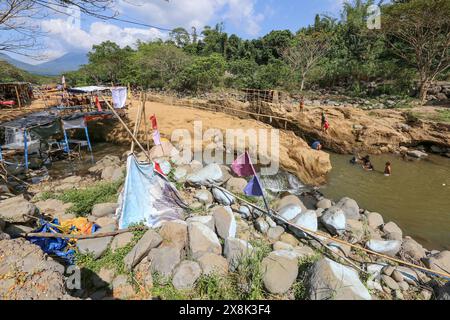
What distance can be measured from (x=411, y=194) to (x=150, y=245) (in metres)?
10.6

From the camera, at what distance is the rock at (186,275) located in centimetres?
384

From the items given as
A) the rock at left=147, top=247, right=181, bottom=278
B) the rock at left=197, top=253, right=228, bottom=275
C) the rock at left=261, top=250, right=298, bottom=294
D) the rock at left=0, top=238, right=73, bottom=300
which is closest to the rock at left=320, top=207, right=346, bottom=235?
the rock at left=261, top=250, right=298, bottom=294

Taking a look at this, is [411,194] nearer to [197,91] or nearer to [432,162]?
[432,162]

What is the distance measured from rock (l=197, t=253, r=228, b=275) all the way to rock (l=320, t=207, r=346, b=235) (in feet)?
10.1

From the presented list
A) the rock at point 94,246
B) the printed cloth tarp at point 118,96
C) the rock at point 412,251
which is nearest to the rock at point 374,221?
the rock at point 412,251

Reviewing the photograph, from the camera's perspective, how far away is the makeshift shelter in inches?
629

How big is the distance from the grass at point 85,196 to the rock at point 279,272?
402cm

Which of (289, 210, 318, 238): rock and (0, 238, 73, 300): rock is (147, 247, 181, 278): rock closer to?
(0, 238, 73, 300): rock

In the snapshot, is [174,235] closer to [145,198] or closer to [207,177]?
[145,198]

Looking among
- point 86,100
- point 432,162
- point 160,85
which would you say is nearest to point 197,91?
point 160,85

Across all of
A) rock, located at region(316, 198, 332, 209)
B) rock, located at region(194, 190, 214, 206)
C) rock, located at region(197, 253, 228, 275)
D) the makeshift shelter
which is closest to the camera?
rock, located at region(197, 253, 228, 275)

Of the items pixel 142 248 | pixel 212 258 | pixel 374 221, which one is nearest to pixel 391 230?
pixel 374 221

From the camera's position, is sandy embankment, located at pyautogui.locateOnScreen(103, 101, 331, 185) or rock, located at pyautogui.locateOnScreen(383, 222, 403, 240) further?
sandy embankment, located at pyautogui.locateOnScreen(103, 101, 331, 185)

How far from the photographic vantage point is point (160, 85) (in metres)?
30.6
